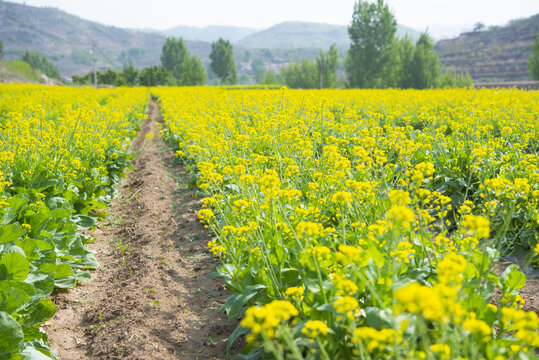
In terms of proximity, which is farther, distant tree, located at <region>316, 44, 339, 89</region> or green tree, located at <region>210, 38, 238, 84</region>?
green tree, located at <region>210, 38, 238, 84</region>

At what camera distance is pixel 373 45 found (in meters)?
43.2

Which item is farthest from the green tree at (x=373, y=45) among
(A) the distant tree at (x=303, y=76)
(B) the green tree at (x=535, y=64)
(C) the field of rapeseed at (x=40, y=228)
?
(C) the field of rapeseed at (x=40, y=228)

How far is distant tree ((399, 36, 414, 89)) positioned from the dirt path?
133ft

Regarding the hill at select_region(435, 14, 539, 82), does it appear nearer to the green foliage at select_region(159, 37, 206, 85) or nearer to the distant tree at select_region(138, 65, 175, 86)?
the green foliage at select_region(159, 37, 206, 85)

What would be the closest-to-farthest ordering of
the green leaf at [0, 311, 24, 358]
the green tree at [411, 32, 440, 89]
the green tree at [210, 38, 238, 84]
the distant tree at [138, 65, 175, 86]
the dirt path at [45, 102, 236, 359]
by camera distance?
1. the green leaf at [0, 311, 24, 358]
2. the dirt path at [45, 102, 236, 359]
3. the green tree at [411, 32, 440, 89]
4. the distant tree at [138, 65, 175, 86]
5. the green tree at [210, 38, 238, 84]

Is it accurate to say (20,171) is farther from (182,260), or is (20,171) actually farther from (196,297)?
(196,297)

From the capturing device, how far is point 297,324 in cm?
252

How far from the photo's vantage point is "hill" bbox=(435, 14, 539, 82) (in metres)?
67.2

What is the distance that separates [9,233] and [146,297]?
1368 millimetres

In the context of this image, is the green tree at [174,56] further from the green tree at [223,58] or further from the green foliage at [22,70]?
the green foliage at [22,70]

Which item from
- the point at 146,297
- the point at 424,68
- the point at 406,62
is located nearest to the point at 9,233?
the point at 146,297

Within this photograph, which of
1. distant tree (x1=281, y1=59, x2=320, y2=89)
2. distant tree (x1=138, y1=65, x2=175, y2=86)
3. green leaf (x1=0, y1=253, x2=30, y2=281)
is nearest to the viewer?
green leaf (x1=0, y1=253, x2=30, y2=281)

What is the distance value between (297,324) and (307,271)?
0.37 metres

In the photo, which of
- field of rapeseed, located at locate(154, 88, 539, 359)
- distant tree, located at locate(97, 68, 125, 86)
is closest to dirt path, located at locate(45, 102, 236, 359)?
field of rapeseed, located at locate(154, 88, 539, 359)
